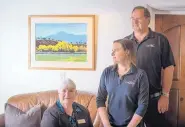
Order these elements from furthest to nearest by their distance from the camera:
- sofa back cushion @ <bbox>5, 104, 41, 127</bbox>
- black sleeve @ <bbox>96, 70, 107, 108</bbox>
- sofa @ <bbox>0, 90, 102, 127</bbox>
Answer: sofa @ <bbox>0, 90, 102, 127</bbox>, sofa back cushion @ <bbox>5, 104, 41, 127</bbox>, black sleeve @ <bbox>96, 70, 107, 108</bbox>

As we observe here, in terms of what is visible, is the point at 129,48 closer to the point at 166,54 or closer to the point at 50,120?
the point at 166,54

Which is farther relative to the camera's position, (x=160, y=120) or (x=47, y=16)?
(x=47, y=16)

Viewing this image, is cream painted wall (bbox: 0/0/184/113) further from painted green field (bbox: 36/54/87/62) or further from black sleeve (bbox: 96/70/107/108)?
black sleeve (bbox: 96/70/107/108)

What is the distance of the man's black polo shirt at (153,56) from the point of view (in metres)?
2.62

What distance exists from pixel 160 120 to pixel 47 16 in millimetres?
1993

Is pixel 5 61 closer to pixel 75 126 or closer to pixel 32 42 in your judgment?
pixel 32 42

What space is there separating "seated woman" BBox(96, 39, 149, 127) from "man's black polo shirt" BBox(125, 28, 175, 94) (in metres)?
0.41

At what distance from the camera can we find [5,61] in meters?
3.76

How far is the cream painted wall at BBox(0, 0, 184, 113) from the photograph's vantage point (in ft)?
11.4

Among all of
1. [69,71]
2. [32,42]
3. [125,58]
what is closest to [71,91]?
[125,58]

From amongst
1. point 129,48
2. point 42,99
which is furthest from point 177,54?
point 42,99

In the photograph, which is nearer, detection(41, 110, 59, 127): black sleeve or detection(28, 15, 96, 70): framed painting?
detection(41, 110, 59, 127): black sleeve

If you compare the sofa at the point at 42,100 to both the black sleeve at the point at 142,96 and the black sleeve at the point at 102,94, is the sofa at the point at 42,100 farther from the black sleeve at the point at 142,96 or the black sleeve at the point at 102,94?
the black sleeve at the point at 142,96

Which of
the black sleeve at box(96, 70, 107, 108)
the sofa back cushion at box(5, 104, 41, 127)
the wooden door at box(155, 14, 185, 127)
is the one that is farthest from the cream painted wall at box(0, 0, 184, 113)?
the black sleeve at box(96, 70, 107, 108)
